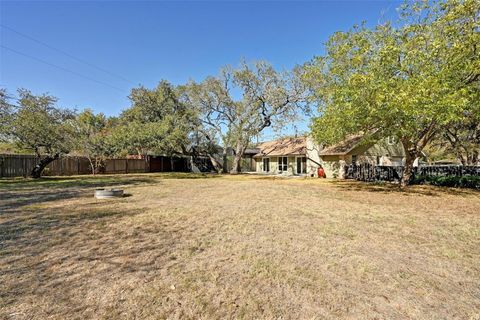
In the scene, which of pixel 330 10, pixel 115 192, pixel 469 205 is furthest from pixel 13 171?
pixel 469 205

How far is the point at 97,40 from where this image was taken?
1469cm

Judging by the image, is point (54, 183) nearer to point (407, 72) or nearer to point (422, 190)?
point (407, 72)

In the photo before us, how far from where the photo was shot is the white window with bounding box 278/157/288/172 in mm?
26638

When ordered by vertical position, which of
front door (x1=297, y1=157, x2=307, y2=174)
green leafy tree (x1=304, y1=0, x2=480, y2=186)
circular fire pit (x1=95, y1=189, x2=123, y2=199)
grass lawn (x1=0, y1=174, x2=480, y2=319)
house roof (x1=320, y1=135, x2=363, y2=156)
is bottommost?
grass lawn (x1=0, y1=174, x2=480, y2=319)

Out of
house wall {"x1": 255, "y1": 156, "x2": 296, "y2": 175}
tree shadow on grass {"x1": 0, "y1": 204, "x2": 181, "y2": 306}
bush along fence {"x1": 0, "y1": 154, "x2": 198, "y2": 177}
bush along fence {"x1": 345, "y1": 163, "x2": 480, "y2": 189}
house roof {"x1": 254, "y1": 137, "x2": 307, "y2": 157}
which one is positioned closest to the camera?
tree shadow on grass {"x1": 0, "y1": 204, "x2": 181, "y2": 306}

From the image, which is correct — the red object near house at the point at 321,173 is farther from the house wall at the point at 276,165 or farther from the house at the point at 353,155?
the house wall at the point at 276,165

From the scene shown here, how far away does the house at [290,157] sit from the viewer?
2322 centimetres

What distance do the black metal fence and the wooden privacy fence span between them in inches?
799

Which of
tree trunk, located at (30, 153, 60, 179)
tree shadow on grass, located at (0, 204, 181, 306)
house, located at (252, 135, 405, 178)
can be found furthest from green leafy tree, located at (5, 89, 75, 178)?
house, located at (252, 135, 405, 178)

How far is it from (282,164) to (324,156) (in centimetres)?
607

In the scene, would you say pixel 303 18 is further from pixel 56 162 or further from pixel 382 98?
pixel 56 162

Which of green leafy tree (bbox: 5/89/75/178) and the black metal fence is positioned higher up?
green leafy tree (bbox: 5/89/75/178)

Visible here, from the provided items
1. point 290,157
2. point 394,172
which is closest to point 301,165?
point 290,157

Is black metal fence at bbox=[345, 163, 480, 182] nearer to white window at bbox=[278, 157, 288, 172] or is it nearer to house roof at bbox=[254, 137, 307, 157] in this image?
house roof at bbox=[254, 137, 307, 157]
